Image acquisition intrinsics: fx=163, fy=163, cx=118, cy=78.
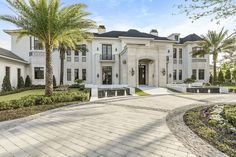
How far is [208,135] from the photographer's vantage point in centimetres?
461

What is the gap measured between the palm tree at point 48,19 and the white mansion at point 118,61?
9.62 meters

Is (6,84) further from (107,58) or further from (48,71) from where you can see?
(107,58)

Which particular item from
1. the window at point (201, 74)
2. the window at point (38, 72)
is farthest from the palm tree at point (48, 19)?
the window at point (201, 74)

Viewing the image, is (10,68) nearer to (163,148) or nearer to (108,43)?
(108,43)

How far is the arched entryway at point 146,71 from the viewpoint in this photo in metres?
22.5

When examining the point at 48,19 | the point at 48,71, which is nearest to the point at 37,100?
the point at 48,71

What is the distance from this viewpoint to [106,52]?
25562 mm

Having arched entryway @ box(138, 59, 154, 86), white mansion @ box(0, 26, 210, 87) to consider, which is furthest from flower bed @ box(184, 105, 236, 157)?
arched entryway @ box(138, 59, 154, 86)

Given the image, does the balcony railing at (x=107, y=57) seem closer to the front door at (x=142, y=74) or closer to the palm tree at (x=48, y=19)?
the front door at (x=142, y=74)

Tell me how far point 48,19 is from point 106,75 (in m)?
16.4

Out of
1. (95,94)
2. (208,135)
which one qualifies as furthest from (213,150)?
(95,94)

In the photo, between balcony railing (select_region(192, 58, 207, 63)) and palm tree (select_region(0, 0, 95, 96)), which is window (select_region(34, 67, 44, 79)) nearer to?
palm tree (select_region(0, 0, 95, 96))

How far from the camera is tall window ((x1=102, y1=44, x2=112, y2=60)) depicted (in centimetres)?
2530

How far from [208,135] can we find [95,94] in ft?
35.2
